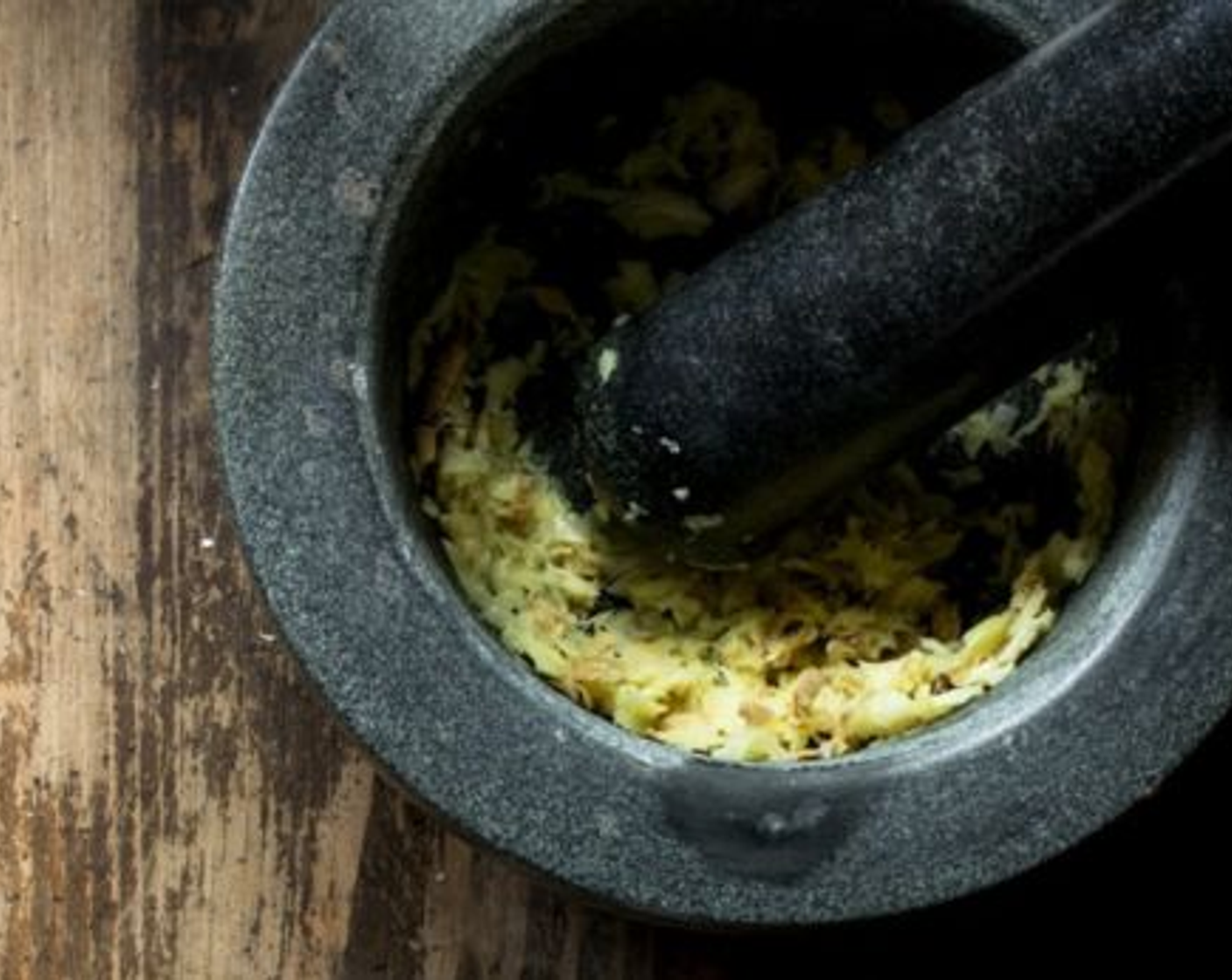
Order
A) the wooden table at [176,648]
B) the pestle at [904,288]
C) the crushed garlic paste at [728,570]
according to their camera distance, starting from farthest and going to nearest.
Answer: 1. the wooden table at [176,648]
2. the crushed garlic paste at [728,570]
3. the pestle at [904,288]

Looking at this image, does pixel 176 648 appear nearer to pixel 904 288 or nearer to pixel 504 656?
pixel 504 656

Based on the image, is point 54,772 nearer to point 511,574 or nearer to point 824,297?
point 511,574

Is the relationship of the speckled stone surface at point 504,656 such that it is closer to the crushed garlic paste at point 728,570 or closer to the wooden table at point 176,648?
the crushed garlic paste at point 728,570

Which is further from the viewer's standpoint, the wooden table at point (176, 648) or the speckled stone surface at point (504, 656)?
the wooden table at point (176, 648)

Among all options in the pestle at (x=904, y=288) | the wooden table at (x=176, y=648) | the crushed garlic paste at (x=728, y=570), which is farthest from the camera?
the wooden table at (x=176, y=648)

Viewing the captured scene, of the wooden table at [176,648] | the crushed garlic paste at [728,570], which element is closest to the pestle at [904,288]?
the crushed garlic paste at [728,570]

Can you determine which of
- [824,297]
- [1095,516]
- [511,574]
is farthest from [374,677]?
[1095,516]

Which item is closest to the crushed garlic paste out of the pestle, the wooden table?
the pestle
